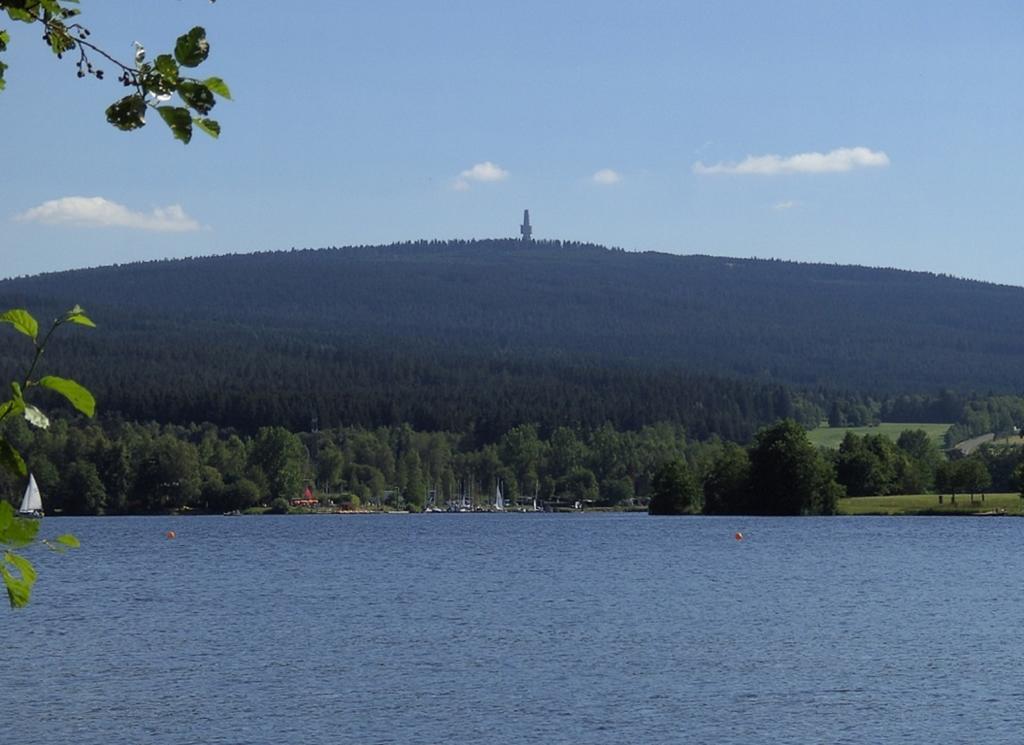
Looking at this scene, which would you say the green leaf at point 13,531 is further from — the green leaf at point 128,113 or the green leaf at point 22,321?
the green leaf at point 128,113

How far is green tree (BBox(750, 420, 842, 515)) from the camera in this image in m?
144

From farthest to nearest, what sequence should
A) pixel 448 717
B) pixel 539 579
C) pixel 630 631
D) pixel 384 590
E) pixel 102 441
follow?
pixel 102 441
pixel 539 579
pixel 384 590
pixel 630 631
pixel 448 717

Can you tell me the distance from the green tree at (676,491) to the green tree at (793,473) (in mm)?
10870

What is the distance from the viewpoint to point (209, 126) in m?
5.43

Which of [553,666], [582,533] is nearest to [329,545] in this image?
[582,533]

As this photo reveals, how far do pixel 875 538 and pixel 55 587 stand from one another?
6268 centimetres

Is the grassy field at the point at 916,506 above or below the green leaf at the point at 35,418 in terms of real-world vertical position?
above

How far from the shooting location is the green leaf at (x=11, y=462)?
5.58 metres

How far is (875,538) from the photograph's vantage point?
12512 cm

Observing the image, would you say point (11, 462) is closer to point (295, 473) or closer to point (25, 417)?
point (25, 417)

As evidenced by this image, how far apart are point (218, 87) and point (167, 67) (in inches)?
6.7

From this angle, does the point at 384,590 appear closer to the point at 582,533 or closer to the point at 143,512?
the point at 582,533

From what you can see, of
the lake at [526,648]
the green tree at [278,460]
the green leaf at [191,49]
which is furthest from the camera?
the green tree at [278,460]

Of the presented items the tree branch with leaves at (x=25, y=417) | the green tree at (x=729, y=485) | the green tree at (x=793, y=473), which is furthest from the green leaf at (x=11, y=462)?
the green tree at (x=729, y=485)
